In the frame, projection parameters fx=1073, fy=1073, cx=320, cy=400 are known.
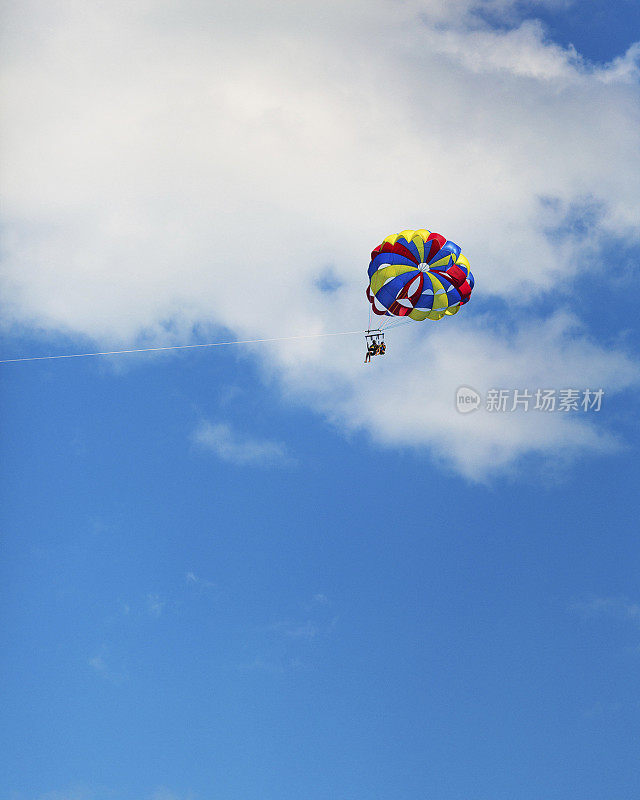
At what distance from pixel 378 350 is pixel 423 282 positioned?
14.4 ft

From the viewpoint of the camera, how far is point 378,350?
5797 cm

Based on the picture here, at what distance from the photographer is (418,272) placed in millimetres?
56906

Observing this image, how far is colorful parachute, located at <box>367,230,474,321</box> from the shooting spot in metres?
56.9

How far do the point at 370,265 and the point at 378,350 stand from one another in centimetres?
461

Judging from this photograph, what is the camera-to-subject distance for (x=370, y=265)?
58.0m

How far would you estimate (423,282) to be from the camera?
57.0m

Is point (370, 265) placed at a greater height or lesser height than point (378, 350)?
greater

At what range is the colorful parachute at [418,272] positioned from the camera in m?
56.9

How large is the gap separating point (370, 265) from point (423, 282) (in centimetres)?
311
